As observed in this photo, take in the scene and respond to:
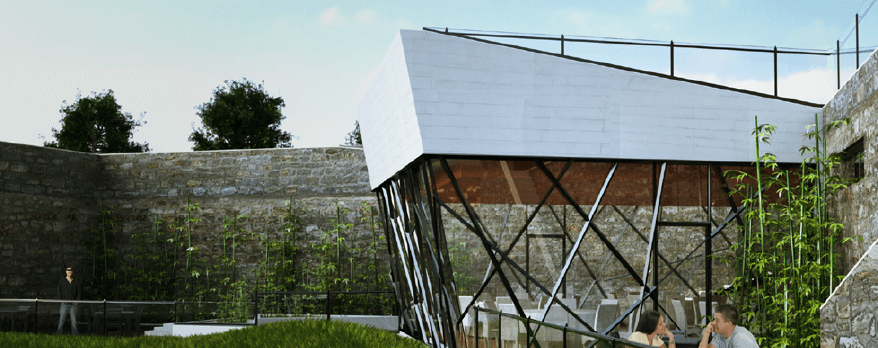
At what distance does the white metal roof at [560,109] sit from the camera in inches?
257

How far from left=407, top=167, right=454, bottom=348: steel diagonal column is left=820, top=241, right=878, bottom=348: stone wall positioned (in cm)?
331

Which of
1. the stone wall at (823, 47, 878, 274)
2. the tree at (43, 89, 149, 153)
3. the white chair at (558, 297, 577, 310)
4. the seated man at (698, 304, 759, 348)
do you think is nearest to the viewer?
the seated man at (698, 304, 759, 348)

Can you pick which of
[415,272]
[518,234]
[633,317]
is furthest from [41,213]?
[633,317]

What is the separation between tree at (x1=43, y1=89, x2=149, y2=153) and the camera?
23922 mm

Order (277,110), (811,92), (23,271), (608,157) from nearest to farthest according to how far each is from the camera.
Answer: (608,157) → (811,92) → (23,271) → (277,110)

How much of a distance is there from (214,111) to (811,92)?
21471mm

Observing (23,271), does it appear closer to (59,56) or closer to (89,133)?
(89,133)

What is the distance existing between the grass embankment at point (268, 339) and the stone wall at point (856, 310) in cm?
353

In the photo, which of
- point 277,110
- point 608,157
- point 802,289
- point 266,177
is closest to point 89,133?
point 277,110

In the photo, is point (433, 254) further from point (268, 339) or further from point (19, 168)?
point (19, 168)

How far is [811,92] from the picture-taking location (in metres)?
7.20

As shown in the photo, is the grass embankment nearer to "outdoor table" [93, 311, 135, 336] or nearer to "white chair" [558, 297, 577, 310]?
"outdoor table" [93, 311, 135, 336]

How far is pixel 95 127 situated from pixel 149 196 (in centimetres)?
1212

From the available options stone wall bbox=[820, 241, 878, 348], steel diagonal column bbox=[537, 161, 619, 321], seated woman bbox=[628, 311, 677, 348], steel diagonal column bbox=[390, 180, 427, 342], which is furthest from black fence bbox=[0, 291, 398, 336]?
stone wall bbox=[820, 241, 878, 348]
